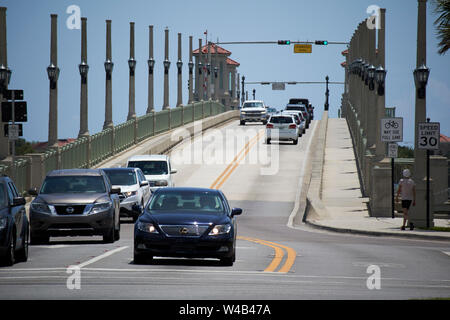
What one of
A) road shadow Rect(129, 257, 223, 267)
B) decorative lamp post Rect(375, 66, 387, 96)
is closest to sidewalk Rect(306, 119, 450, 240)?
decorative lamp post Rect(375, 66, 387, 96)

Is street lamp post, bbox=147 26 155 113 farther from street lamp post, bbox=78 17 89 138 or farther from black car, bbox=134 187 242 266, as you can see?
black car, bbox=134 187 242 266

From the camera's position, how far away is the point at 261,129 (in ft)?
284

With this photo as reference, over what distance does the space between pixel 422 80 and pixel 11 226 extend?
17457 millimetres

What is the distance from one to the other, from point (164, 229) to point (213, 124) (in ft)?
243

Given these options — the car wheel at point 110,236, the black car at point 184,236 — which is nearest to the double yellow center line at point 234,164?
the car wheel at point 110,236

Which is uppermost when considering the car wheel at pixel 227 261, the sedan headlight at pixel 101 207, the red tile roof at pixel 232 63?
the red tile roof at pixel 232 63

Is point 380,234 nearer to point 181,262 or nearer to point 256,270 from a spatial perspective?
point 181,262

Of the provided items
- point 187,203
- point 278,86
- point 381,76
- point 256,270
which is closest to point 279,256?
point 187,203

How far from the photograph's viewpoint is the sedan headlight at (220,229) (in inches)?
713

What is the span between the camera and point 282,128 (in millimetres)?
69625

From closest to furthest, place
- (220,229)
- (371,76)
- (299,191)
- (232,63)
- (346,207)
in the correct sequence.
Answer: (220,229), (346,207), (299,191), (371,76), (232,63)

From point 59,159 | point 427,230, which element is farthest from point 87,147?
point 427,230

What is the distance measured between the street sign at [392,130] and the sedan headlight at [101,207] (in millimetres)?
14075

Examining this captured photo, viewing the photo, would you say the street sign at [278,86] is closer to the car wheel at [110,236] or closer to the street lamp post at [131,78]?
the street lamp post at [131,78]
